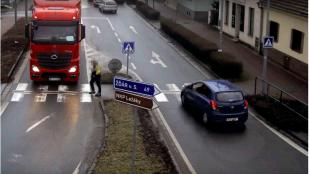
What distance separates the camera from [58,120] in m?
17.0

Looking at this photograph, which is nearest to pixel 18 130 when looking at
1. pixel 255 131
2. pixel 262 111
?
pixel 255 131

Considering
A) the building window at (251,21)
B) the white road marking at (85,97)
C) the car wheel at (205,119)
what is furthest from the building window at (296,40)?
the white road marking at (85,97)

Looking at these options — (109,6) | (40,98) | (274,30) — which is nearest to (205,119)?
(40,98)

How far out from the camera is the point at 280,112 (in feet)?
58.2

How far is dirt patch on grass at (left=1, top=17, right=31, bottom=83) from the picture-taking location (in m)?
24.3

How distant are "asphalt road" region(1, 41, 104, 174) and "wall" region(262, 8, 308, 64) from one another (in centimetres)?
1107

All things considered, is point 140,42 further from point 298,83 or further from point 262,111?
point 262,111

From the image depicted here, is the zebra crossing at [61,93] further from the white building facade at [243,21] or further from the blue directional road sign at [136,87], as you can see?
the white building facade at [243,21]

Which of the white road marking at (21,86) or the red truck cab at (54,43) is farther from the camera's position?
the white road marking at (21,86)

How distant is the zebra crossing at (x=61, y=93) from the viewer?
65.3 feet

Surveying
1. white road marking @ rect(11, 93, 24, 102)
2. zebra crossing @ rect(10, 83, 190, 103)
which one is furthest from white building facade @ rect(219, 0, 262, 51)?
white road marking @ rect(11, 93, 24, 102)

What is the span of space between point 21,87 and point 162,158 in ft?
35.4

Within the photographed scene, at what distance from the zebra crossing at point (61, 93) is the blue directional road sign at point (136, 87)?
32.3 ft

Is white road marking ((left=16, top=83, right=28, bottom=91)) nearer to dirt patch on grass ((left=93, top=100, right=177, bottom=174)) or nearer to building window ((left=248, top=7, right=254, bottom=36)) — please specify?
dirt patch on grass ((left=93, top=100, right=177, bottom=174))
